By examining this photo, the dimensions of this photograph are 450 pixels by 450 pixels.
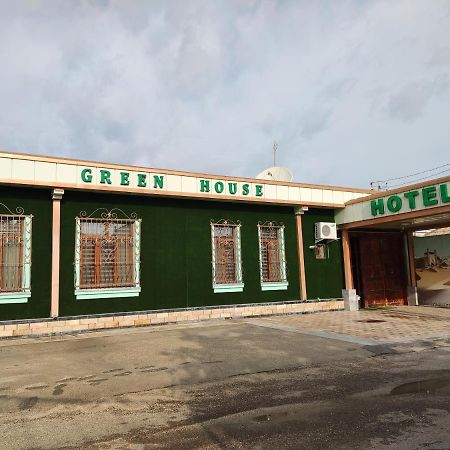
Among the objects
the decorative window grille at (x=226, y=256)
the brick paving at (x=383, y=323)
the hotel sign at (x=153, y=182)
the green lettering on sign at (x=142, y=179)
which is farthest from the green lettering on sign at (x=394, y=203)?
the green lettering on sign at (x=142, y=179)

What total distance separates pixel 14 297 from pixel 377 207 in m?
11.0

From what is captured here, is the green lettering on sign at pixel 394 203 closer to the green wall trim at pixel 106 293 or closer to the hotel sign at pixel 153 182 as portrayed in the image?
the hotel sign at pixel 153 182

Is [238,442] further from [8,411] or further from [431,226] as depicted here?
[431,226]

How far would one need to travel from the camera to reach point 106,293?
432 inches

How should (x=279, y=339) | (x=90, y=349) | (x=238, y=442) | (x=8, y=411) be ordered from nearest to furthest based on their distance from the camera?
(x=238, y=442), (x=8, y=411), (x=90, y=349), (x=279, y=339)

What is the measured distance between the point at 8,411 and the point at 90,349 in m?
3.59

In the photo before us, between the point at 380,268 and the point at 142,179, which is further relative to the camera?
the point at 380,268

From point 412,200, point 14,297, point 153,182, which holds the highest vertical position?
point 153,182

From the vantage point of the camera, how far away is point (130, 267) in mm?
11469

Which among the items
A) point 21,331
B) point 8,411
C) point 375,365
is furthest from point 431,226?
point 8,411

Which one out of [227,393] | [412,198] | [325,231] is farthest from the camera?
[325,231]

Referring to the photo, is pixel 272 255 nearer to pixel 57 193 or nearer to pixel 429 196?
pixel 429 196

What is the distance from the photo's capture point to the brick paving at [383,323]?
938cm

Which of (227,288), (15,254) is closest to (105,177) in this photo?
(15,254)
